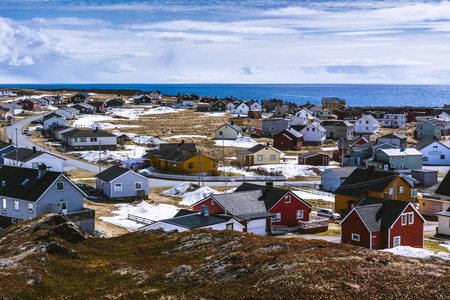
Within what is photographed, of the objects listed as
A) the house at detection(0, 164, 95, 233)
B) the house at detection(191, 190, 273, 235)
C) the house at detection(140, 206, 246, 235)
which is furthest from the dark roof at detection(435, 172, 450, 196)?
the house at detection(0, 164, 95, 233)

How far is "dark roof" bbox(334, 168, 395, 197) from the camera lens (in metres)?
49.3

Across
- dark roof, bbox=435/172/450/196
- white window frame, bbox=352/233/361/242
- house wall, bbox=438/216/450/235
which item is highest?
dark roof, bbox=435/172/450/196

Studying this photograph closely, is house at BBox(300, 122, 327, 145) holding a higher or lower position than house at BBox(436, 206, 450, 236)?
higher

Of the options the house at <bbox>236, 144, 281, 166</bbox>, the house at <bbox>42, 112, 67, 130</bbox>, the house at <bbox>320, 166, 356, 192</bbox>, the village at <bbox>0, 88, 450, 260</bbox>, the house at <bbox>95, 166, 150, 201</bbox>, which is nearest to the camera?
the village at <bbox>0, 88, 450, 260</bbox>

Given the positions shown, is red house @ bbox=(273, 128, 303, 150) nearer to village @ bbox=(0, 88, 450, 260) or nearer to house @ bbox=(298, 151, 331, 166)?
village @ bbox=(0, 88, 450, 260)

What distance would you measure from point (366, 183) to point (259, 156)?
97.8 feet

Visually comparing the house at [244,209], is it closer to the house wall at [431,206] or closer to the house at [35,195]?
the house at [35,195]

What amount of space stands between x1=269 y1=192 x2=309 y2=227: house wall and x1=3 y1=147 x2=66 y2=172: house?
1282 inches

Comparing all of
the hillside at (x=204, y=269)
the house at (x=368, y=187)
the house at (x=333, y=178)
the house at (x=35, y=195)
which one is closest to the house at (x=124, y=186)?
the house at (x=35, y=195)

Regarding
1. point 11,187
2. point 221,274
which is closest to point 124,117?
point 11,187

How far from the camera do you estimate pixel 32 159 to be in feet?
201

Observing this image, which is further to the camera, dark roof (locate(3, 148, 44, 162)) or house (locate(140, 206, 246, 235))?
dark roof (locate(3, 148, 44, 162))

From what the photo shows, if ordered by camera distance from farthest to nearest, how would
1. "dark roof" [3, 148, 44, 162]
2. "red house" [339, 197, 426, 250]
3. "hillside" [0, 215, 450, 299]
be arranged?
"dark roof" [3, 148, 44, 162] → "red house" [339, 197, 426, 250] → "hillside" [0, 215, 450, 299]

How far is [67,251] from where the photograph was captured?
85.1 feet
